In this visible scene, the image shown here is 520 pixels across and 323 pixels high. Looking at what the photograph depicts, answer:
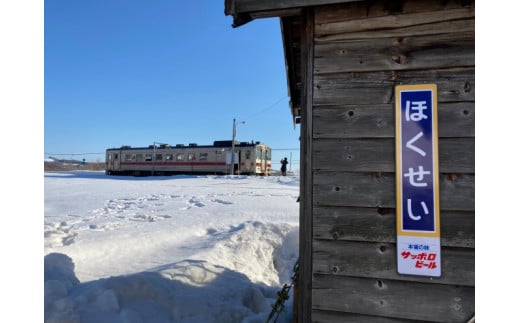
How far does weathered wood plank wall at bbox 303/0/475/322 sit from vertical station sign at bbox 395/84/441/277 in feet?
0.16

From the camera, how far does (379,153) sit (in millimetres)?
2080

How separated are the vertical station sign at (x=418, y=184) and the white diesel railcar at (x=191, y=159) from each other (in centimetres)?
2402

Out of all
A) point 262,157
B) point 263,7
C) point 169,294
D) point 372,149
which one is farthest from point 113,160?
point 372,149

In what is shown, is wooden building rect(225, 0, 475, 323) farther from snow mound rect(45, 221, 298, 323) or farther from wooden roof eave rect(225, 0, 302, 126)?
snow mound rect(45, 221, 298, 323)

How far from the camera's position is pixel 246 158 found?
2667cm

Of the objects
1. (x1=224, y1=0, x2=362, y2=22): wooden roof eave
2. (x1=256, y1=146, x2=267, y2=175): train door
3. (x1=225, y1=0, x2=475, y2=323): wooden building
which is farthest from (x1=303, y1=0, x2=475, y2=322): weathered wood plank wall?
(x1=256, y1=146, x2=267, y2=175): train door

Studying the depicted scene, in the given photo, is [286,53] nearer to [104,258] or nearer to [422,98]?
[422,98]

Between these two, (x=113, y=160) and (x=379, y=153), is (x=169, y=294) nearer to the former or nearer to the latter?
(x=379, y=153)

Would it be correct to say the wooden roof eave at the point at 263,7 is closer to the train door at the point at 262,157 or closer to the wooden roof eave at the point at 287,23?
the wooden roof eave at the point at 287,23

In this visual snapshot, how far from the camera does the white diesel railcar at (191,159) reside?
1048 inches

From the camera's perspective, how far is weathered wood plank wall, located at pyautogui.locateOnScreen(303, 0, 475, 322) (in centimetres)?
194

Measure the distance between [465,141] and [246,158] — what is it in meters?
24.9

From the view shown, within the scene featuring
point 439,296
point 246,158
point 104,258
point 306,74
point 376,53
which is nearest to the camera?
point 439,296

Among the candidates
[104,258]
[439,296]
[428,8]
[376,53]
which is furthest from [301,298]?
[104,258]
